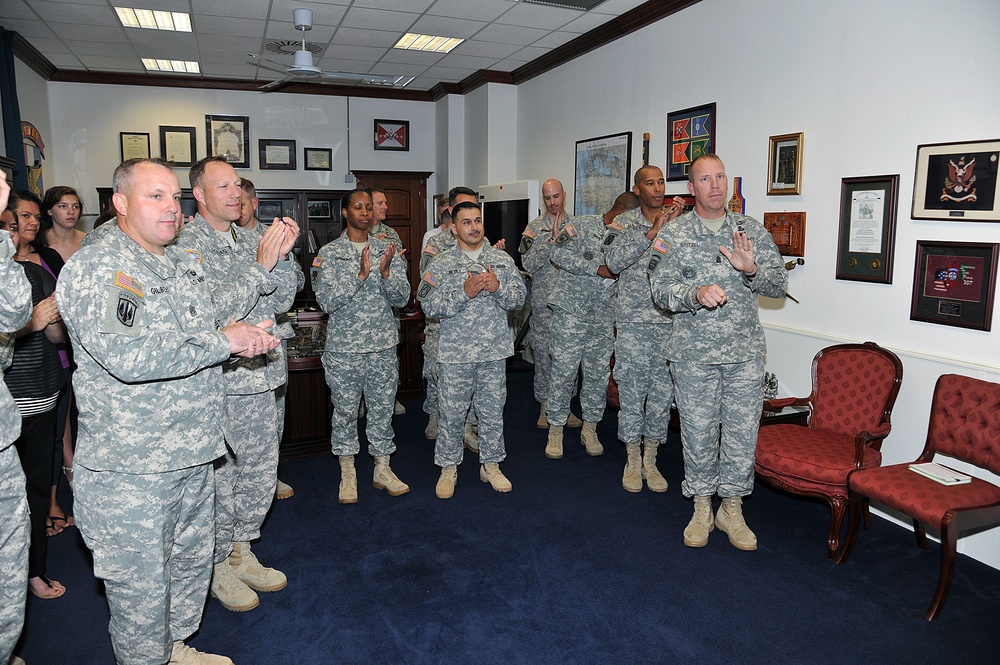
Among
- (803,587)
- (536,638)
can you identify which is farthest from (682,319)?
(536,638)

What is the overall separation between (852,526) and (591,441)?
1892 millimetres

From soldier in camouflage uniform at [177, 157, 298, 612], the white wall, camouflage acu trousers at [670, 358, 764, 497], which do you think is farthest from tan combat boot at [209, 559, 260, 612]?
the white wall

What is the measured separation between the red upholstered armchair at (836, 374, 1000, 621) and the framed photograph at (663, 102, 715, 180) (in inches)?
98.2

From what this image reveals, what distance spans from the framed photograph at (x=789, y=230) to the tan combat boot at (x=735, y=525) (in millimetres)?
1716

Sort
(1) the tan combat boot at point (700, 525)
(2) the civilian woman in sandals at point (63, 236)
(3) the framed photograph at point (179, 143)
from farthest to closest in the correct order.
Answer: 1. (3) the framed photograph at point (179, 143)
2. (2) the civilian woman in sandals at point (63, 236)
3. (1) the tan combat boot at point (700, 525)

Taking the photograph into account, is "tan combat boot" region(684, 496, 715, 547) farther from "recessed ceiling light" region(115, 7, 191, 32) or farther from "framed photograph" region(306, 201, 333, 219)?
"framed photograph" region(306, 201, 333, 219)

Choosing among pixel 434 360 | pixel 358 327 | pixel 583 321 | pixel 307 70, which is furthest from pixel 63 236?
pixel 583 321

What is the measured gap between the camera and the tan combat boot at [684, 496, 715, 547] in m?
3.35

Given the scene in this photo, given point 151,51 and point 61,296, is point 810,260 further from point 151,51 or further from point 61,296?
point 151,51

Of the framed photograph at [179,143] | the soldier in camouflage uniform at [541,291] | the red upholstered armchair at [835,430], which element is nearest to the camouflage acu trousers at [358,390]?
the soldier in camouflage uniform at [541,291]

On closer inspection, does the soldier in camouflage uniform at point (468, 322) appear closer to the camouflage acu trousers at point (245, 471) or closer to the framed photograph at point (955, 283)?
the camouflage acu trousers at point (245, 471)

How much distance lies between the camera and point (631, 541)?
343 centimetres

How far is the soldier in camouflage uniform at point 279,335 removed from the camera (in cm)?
291

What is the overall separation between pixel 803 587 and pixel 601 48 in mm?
5074
